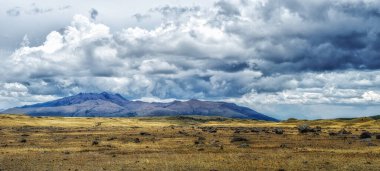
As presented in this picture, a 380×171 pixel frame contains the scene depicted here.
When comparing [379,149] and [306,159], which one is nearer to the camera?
[306,159]

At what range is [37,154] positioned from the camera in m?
57.6

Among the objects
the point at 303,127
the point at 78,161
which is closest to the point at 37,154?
the point at 78,161

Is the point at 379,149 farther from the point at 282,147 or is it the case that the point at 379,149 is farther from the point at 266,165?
the point at 266,165

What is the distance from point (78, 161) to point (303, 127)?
68503 millimetres

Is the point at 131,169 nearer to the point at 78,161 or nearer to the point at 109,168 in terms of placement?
the point at 109,168

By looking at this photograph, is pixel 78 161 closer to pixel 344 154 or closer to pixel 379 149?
pixel 344 154

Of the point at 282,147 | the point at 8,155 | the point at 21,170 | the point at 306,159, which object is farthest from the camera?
the point at 282,147

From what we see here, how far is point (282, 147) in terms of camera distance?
63.7 m

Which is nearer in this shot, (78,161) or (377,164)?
(377,164)

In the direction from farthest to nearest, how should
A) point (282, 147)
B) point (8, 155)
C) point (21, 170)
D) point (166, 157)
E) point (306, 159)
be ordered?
point (282, 147) < point (8, 155) < point (166, 157) < point (306, 159) < point (21, 170)

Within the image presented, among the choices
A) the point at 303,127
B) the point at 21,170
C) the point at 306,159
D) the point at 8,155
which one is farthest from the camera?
the point at 303,127

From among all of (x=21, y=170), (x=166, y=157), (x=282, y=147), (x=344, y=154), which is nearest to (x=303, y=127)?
(x=282, y=147)

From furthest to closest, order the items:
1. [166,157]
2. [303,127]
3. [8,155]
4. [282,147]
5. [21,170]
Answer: [303,127]
[282,147]
[8,155]
[166,157]
[21,170]

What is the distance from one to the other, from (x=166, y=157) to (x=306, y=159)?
14915mm
